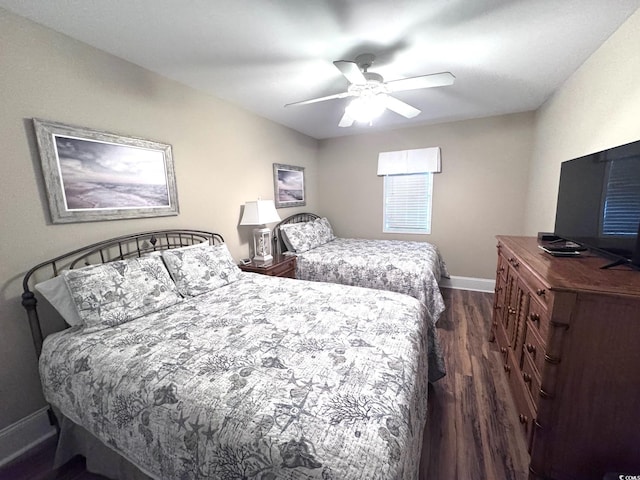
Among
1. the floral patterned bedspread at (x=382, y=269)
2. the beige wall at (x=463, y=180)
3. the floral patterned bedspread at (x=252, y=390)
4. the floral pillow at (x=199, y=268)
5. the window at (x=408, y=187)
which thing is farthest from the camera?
the window at (x=408, y=187)

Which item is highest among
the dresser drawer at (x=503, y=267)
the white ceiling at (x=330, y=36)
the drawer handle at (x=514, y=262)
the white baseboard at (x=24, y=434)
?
the white ceiling at (x=330, y=36)

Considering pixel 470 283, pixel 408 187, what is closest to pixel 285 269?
pixel 408 187

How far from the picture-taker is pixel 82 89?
1749 mm

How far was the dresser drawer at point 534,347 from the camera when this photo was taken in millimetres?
1269

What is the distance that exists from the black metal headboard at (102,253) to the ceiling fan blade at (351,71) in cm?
189

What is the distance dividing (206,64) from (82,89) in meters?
0.84

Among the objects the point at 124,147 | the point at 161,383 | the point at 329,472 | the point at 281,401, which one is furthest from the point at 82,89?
the point at 329,472

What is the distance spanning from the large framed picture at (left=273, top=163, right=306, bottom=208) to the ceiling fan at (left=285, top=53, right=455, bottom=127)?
157cm

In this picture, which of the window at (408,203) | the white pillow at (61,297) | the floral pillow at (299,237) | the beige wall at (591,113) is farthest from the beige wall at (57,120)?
the beige wall at (591,113)

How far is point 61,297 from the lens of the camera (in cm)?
152

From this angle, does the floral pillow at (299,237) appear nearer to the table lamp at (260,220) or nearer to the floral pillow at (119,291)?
the table lamp at (260,220)

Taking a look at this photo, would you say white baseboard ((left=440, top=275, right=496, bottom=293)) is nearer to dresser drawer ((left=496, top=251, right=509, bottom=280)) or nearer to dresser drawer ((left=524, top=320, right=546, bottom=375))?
dresser drawer ((left=496, top=251, right=509, bottom=280))

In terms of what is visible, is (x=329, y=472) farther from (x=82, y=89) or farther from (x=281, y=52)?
(x=82, y=89)

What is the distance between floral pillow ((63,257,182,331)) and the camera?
4.84 ft
